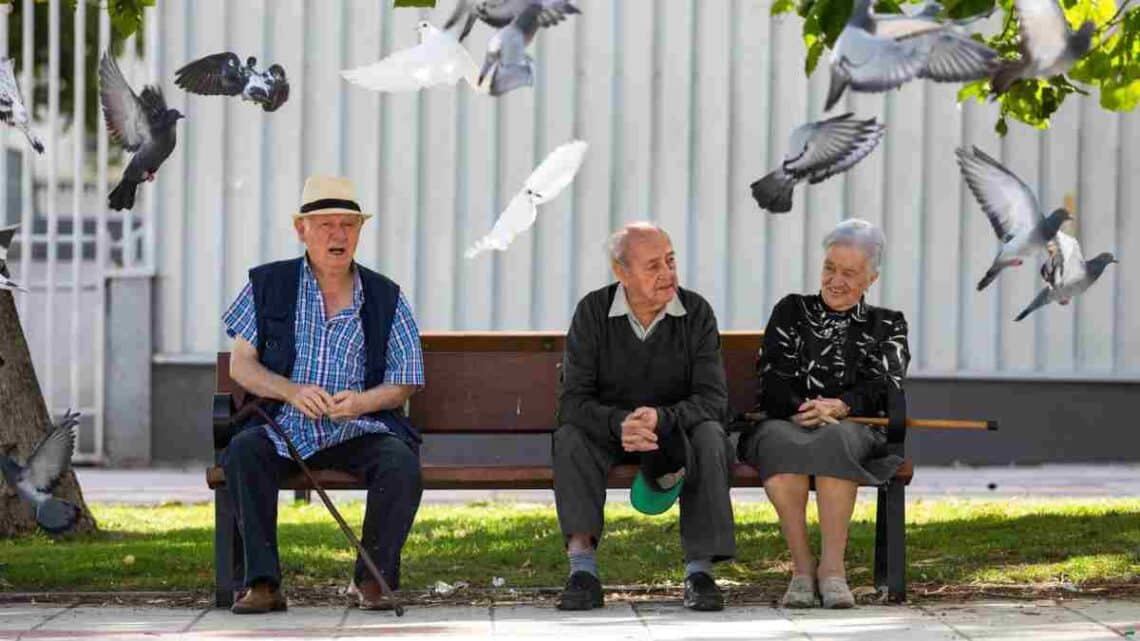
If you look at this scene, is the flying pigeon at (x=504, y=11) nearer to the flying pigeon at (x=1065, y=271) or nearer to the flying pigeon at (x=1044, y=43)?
the flying pigeon at (x=1044, y=43)

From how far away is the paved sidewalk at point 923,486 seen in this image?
996 centimetres

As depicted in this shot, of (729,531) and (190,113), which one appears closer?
(729,531)

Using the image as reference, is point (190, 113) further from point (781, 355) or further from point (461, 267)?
point (781, 355)

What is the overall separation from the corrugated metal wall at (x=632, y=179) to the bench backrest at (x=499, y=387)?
4.41m

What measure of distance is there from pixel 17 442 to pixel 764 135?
476 centimetres

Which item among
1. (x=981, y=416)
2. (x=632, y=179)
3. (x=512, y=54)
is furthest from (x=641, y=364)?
(x=981, y=416)

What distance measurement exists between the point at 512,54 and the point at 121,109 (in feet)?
4.77

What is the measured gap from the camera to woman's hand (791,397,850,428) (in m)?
6.34

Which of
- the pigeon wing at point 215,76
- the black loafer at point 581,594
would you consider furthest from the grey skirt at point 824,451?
the pigeon wing at point 215,76

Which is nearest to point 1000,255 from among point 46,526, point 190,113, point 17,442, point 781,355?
point 781,355

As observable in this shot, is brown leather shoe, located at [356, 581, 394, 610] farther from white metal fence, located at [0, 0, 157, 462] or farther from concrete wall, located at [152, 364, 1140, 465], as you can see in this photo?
white metal fence, located at [0, 0, 157, 462]

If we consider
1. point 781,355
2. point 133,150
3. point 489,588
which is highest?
point 133,150

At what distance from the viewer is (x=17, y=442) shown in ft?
25.8

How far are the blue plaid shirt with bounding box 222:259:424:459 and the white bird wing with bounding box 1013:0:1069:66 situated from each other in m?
2.21
